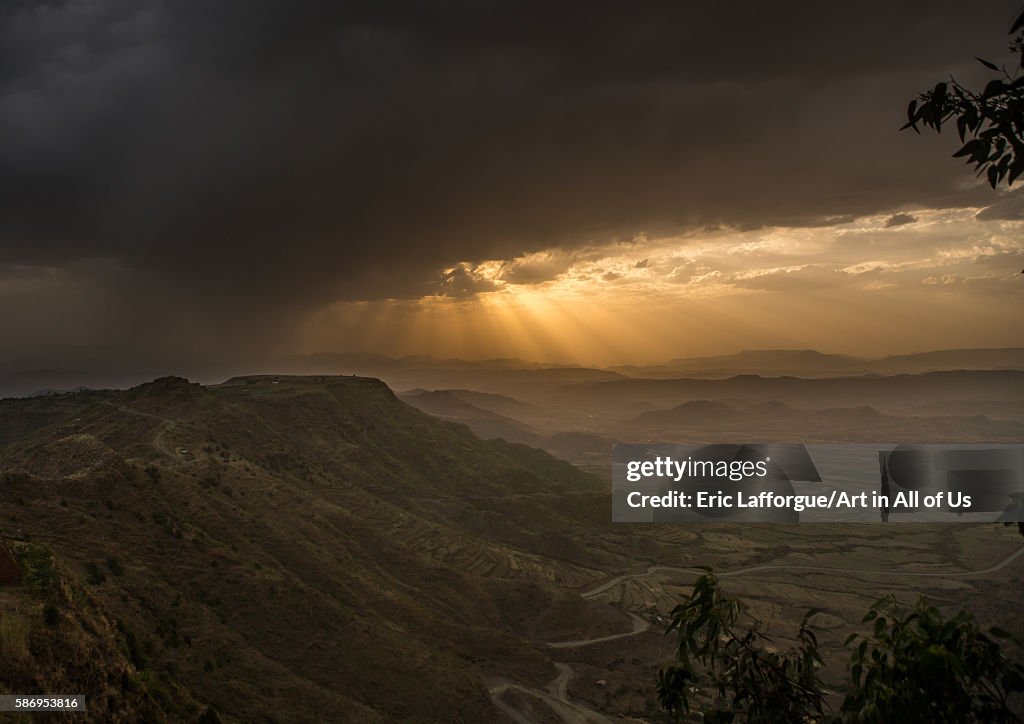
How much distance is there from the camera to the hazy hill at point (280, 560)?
97.6 ft

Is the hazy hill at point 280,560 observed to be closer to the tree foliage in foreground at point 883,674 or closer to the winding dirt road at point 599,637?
the winding dirt road at point 599,637

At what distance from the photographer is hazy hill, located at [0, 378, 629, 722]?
29734 millimetres

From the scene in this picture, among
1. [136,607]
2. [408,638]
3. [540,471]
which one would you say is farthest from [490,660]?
[540,471]

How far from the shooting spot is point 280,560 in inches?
1853

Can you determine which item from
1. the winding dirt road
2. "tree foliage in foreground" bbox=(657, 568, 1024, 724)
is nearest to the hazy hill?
the winding dirt road

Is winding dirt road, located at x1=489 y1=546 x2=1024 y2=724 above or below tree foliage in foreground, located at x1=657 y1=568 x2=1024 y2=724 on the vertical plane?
below

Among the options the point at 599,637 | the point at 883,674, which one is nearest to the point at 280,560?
the point at 599,637

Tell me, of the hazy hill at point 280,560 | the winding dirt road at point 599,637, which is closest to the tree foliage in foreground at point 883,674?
the winding dirt road at point 599,637

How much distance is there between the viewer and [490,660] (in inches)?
1833

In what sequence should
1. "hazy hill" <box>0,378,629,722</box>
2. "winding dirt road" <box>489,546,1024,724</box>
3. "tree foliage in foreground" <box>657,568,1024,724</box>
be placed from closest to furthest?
"tree foliage in foreground" <box>657,568,1024,724</box>
"hazy hill" <box>0,378,629,722</box>
"winding dirt road" <box>489,546,1024,724</box>

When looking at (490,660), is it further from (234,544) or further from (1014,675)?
(1014,675)

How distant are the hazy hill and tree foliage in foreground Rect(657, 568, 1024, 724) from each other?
18317 mm

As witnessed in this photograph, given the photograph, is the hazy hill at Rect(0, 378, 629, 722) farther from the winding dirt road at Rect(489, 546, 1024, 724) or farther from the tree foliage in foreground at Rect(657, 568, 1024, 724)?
the tree foliage in foreground at Rect(657, 568, 1024, 724)

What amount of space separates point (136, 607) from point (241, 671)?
21.3 ft
